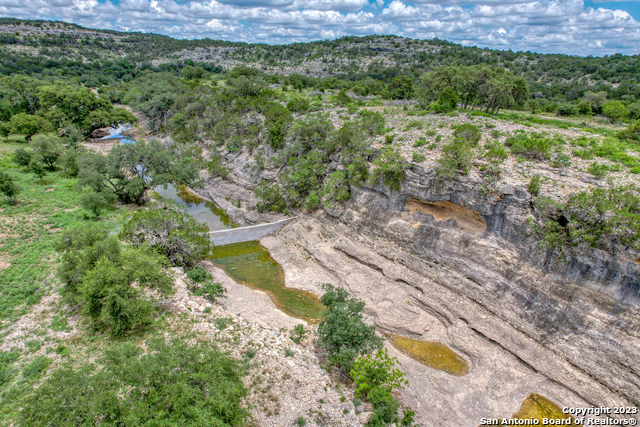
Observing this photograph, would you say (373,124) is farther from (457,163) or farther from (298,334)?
(298,334)

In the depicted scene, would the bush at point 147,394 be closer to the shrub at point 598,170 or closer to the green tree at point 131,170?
the shrub at point 598,170

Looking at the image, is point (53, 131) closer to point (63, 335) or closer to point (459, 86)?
point (63, 335)

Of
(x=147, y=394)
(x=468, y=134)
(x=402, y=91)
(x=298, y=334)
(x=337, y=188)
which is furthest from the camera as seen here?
(x=402, y=91)

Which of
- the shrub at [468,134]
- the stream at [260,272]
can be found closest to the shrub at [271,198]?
→ the stream at [260,272]

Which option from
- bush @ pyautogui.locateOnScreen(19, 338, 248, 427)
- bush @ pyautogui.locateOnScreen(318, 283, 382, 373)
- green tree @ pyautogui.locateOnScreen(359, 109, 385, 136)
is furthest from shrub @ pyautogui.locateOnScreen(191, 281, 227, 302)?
green tree @ pyautogui.locateOnScreen(359, 109, 385, 136)

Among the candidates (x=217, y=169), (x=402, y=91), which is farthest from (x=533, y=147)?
(x=402, y=91)

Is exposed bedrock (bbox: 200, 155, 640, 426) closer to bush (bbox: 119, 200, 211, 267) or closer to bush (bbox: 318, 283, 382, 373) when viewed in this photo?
bush (bbox: 318, 283, 382, 373)

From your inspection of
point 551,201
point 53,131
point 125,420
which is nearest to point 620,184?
point 551,201
